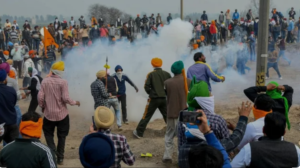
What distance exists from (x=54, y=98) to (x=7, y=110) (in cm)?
79

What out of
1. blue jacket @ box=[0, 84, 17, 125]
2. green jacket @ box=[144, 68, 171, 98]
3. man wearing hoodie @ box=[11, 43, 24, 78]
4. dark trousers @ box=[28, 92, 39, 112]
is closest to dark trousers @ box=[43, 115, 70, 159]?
blue jacket @ box=[0, 84, 17, 125]

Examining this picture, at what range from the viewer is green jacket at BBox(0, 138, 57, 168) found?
3.63 metres

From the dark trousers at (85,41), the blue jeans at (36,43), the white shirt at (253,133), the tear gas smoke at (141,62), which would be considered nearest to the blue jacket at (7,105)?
the white shirt at (253,133)

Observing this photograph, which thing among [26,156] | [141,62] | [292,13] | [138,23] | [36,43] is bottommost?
[26,156]

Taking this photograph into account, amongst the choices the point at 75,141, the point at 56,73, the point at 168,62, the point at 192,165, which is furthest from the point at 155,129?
the point at 192,165

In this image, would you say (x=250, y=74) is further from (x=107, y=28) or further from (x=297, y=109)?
(x=107, y=28)

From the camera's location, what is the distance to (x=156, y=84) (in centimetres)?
798

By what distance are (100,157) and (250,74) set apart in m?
15.9

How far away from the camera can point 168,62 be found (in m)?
14.4

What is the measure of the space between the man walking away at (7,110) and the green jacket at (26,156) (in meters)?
2.59

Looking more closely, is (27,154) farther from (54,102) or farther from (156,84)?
(156,84)

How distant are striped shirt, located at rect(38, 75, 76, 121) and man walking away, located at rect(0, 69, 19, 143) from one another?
547 millimetres

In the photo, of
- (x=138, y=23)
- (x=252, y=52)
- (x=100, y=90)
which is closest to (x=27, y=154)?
(x=100, y=90)

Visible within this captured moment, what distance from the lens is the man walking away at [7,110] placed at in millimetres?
6145
